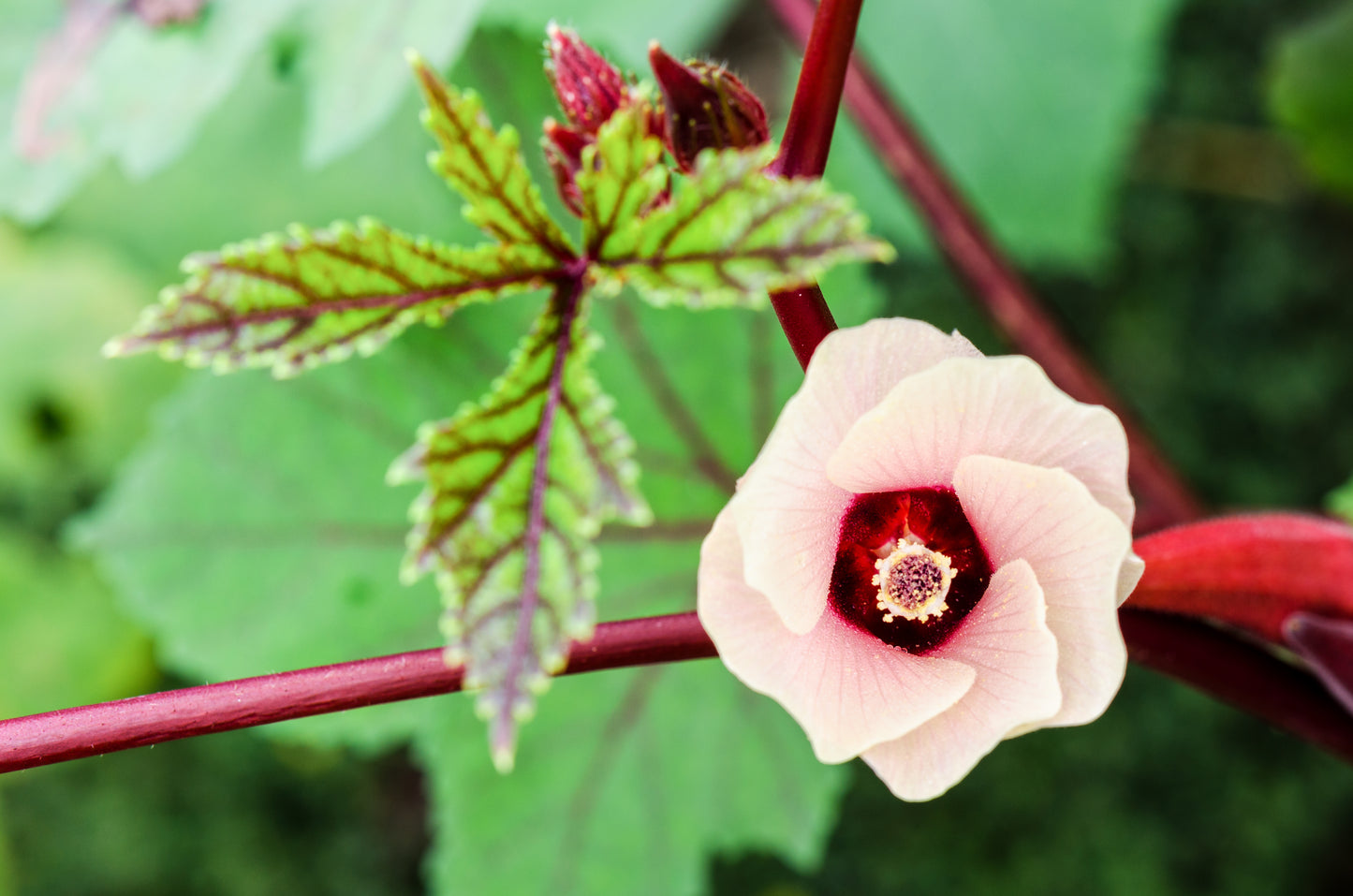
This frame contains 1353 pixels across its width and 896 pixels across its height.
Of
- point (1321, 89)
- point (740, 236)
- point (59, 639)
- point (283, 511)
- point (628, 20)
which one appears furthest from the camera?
point (59, 639)

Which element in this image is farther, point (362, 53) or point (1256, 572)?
point (362, 53)

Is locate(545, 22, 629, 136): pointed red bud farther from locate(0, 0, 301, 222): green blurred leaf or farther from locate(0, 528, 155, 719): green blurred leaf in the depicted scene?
locate(0, 528, 155, 719): green blurred leaf

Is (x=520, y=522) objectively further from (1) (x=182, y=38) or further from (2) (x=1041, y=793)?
(2) (x=1041, y=793)

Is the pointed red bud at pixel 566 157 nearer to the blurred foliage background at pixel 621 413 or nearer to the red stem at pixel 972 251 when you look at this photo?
the blurred foliage background at pixel 621 413

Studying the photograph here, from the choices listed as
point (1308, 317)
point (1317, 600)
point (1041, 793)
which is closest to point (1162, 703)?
point (1041, 793)

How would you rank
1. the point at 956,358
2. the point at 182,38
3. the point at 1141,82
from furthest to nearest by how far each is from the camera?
the point at 1141,82
the point at 182,38
the point at 956,358

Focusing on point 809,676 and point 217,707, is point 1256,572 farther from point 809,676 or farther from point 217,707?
point 217,707

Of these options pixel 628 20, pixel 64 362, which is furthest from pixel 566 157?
pixel 64 362
